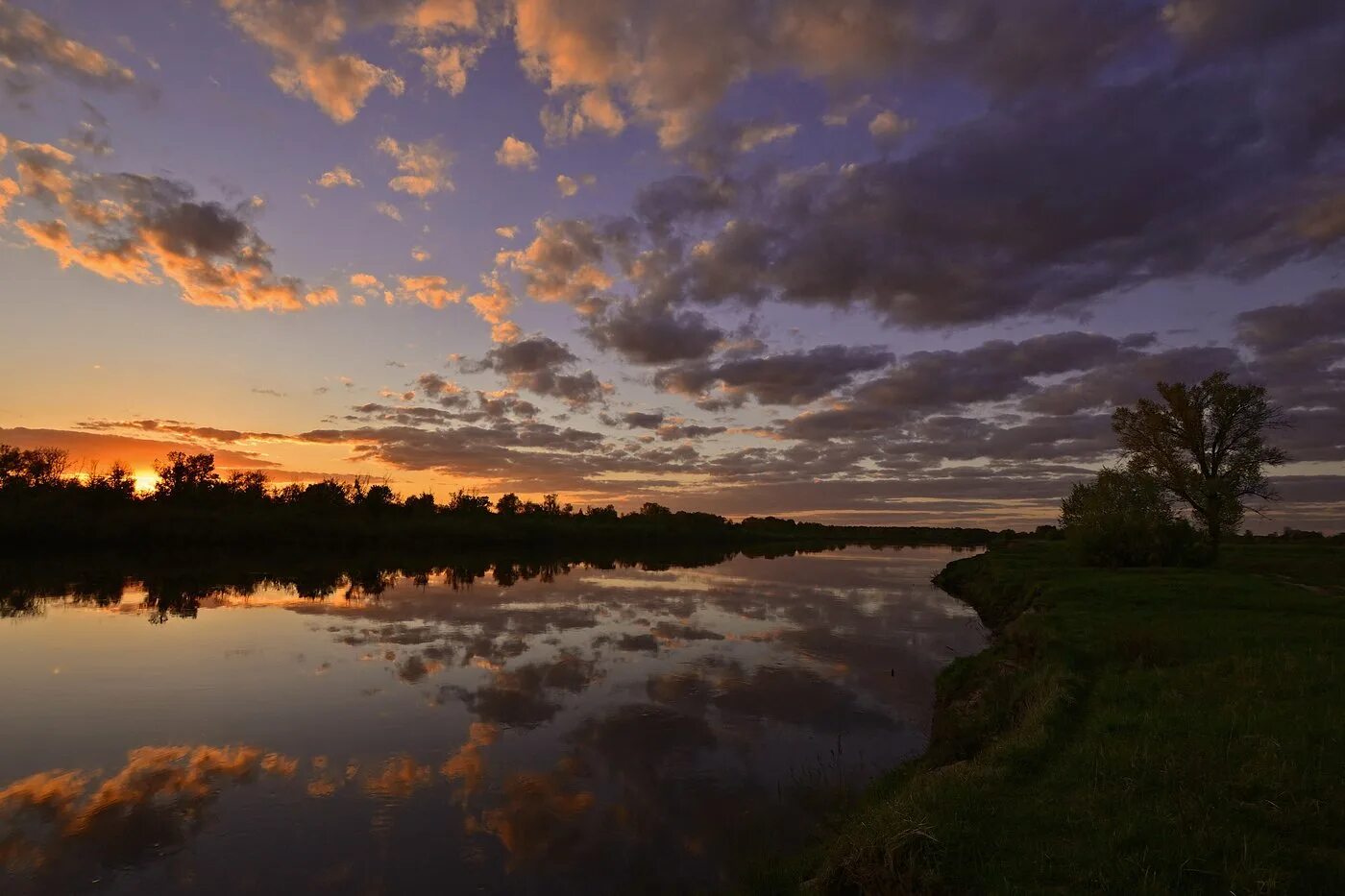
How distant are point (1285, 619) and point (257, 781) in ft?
97.5

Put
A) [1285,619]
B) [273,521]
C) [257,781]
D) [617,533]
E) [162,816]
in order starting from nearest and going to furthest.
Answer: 1. [162,816]
2. [257,781]
3. [1285,619]
4. [273,521]
5. [617,533]

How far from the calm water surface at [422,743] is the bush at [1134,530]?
18922 mm

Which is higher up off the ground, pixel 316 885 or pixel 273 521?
pixel 273 521

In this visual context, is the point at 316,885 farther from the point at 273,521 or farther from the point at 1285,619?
the point at 273,521

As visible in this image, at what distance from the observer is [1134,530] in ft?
152

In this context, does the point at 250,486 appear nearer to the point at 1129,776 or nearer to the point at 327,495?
the point at 327,495

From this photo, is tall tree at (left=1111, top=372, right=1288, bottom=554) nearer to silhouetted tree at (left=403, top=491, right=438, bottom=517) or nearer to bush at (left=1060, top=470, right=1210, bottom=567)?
bush at (left=1060, top=470, right=1210, bottom=567)

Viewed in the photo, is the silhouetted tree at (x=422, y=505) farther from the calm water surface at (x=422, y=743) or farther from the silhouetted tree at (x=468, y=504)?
the calm water surface at (x=422, y=743)

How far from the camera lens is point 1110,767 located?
10.3 metres

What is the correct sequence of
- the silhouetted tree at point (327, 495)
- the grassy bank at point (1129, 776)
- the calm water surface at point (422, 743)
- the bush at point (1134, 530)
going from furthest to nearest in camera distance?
the silhouetted tree at point (327, 495) < the bush at point (1134, 530) < the calm water surface at point (422, 743) < the grassy bank at point (1129, 776)

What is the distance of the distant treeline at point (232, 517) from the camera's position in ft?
242

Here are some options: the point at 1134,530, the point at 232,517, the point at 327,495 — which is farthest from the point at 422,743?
the point at 327,495

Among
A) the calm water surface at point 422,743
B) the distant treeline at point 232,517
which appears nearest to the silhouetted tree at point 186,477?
the distant treeline at point 232,517

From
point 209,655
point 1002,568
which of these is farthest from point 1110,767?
point 1002,568
